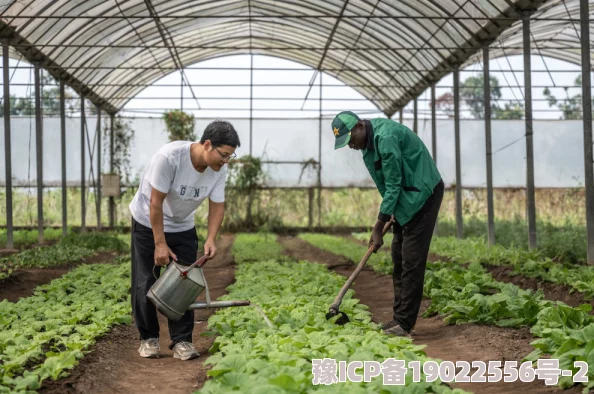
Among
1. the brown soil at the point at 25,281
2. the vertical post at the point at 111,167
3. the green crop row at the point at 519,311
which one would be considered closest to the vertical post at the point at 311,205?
the vertical post at the point at 111,167

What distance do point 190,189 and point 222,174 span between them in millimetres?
306

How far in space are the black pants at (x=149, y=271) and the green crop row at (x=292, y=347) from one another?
0.27 metres

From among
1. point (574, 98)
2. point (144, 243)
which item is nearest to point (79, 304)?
point (144, 243)

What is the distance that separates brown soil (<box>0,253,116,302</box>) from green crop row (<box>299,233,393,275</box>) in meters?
4.35

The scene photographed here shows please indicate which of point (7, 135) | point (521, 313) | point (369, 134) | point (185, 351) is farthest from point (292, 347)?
point (7, 135)

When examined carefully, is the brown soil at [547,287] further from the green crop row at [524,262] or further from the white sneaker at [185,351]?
the white sneaker at [185,351]

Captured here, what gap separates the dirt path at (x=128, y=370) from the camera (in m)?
4.37

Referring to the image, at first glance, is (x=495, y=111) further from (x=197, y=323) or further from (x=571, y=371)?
(x=571, y=371)

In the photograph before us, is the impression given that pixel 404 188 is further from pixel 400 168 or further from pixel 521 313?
pixel 521 313

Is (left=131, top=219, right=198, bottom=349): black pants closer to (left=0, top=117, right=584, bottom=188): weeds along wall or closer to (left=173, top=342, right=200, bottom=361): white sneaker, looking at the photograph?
(left=173, top=342, right=200, bottom=361): white sneaker

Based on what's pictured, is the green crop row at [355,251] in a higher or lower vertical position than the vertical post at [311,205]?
lower

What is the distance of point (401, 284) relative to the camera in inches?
228

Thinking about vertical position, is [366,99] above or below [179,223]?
above

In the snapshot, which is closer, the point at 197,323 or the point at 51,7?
the point at 197,323
